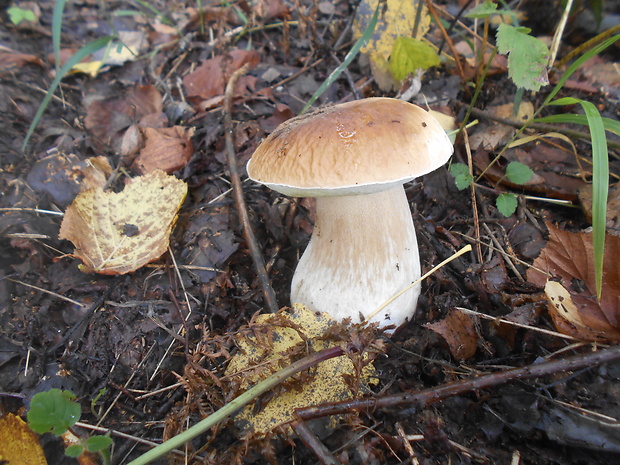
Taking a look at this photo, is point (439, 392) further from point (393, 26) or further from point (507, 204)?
point (393, 26)

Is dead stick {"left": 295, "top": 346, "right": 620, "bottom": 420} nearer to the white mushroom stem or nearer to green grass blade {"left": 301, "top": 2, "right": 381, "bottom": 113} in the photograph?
the white mushroom stem

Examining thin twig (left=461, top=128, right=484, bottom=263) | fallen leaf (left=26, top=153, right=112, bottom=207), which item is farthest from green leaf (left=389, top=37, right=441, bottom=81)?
fallen leaf (left=26, top=153, right=112, bottom=207)

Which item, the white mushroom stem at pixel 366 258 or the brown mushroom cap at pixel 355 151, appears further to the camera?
the white mushroom stem at pixel 366 258

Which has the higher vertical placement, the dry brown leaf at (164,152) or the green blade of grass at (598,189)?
the green blade of grass at (598,189)

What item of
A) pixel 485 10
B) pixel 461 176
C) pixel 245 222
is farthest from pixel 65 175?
pixel 485 10

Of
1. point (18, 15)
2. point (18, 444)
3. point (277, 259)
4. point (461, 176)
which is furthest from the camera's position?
point (18, 15)

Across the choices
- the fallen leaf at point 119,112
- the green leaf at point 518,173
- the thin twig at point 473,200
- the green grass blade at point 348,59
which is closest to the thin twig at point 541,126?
the thin twig at point 473,200

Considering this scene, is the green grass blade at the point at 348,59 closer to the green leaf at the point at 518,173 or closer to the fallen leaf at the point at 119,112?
the green leaf at the point at 518,173
